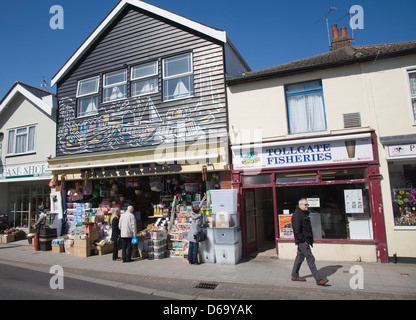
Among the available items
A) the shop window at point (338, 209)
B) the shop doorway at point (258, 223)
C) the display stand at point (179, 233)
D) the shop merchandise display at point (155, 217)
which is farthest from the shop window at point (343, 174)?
the display stand at point (179, 233)

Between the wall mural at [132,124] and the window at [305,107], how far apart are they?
2399 mm

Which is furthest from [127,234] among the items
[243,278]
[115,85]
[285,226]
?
[115,85]

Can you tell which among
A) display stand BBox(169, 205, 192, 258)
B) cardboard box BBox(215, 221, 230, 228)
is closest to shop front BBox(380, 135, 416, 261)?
cardboard box BBox(215, 221, 230, 228)

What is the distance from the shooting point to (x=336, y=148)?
834cm

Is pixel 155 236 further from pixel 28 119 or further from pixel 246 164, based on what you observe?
pixel 28 119

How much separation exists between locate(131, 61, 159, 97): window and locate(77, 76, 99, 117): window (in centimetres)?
207

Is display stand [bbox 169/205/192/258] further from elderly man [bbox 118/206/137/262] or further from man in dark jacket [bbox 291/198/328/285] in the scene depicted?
man in dark jacket [bbox 291/198/328/285]

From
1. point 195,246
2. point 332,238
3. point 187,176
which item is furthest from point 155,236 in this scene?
point 332,238

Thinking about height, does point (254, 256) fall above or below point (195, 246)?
below

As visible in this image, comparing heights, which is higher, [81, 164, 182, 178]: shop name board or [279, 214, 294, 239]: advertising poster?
[81, 164, 182, 178]: shop name board

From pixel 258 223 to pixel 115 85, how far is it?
8385 mm

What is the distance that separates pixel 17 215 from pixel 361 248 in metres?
16.9

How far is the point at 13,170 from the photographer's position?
14219mm

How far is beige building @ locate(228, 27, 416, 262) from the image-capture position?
310 inches
